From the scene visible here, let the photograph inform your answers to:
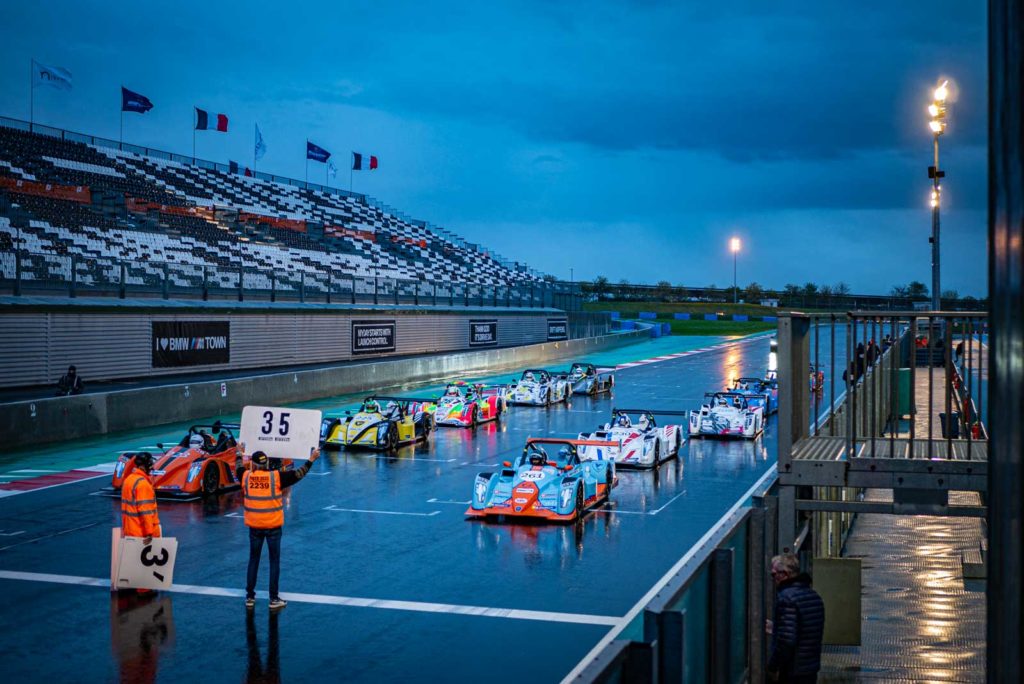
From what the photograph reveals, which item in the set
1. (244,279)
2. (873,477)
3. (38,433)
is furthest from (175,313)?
(873,477)

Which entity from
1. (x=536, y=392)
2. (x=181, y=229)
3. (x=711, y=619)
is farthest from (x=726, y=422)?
(x=181, y=229)

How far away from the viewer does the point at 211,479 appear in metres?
19.6

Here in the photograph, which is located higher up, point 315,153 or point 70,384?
point 315,153

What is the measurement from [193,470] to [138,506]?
252 inches

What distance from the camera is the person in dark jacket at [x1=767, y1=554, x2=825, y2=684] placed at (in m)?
7.68

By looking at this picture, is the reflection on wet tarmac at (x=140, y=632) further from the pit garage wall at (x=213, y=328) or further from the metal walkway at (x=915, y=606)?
the pit garage wall at (x=213, y=328)

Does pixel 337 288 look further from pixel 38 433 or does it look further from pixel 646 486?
pixel 646 486

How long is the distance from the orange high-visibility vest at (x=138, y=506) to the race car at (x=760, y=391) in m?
20.4

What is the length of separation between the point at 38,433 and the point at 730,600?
2262 centimetres

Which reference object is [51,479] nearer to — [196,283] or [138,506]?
[138,506]

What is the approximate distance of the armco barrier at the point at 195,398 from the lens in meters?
25.9

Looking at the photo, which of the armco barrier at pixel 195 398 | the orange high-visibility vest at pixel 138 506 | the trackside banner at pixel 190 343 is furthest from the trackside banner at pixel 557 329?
the orange high-visibility vest at pixel 138 506

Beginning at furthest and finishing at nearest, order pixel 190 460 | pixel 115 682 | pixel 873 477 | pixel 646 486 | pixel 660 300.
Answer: pixel 660 300
pixel 646 486
pixel 190 460
pixel 115 682
pixel 873 477

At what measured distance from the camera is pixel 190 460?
19453 millimetres
